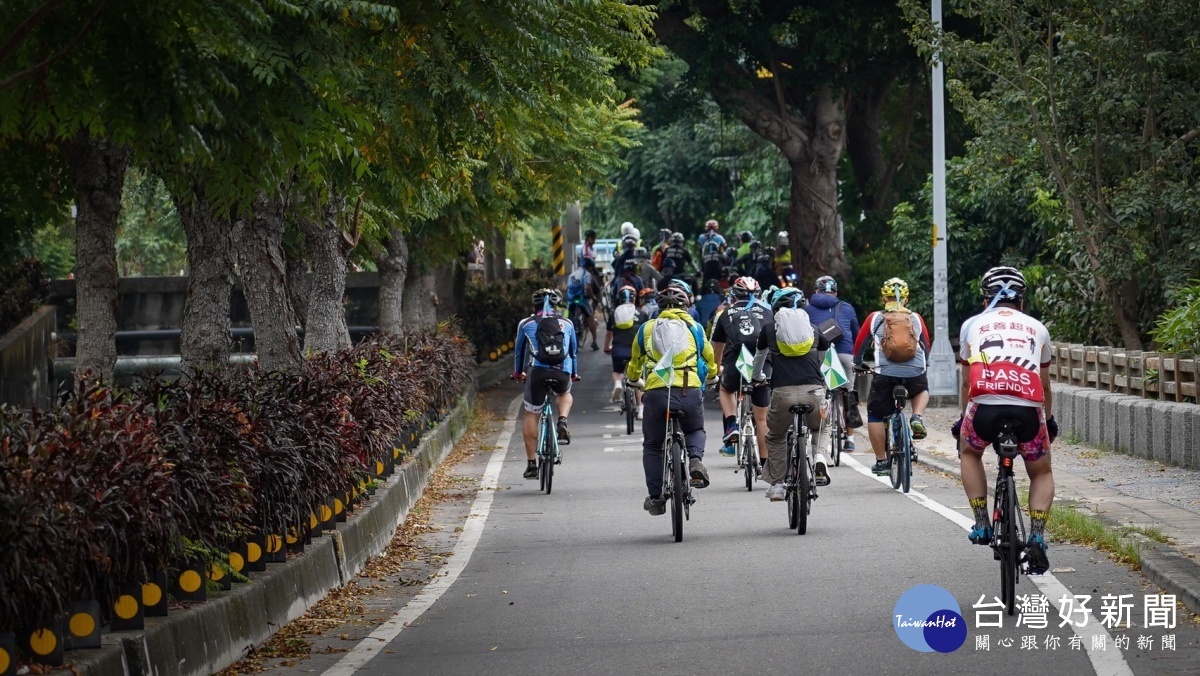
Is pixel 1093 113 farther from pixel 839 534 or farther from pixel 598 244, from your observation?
pixel 598 244

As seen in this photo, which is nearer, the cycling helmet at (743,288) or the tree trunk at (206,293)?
the tree trunk at (206,293)

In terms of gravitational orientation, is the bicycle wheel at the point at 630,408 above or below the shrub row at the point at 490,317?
below

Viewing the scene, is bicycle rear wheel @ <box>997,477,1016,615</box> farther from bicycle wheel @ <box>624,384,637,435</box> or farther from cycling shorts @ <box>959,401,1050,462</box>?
bicycle wheel @ <box>624,384,637,435</box>

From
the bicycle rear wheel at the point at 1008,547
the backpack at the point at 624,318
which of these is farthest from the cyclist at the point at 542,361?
the bicycle rear wheel at the point at 1008,547

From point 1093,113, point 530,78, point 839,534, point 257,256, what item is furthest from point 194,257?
point 1093,113

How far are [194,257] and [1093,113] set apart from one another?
11.7 m

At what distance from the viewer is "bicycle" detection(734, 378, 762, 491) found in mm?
16250

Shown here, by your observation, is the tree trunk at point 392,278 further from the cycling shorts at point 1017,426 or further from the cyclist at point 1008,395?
the cycling shorts at point 1017,426

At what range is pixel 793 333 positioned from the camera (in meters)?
13.5

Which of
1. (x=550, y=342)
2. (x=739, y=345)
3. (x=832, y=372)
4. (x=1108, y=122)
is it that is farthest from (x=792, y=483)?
(x=1108, y=122)

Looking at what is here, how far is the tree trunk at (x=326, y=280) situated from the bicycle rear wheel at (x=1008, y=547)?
8.80 metres

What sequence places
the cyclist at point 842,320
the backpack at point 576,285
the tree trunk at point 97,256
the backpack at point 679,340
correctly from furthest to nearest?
the backpack at point 576,285, the cyclist at point 842,320, the backpack at point 679,340, the tree trunk at point 97,256

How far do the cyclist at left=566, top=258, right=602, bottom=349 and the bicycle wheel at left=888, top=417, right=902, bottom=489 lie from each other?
20756mm

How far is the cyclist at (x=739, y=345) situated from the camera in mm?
15656
